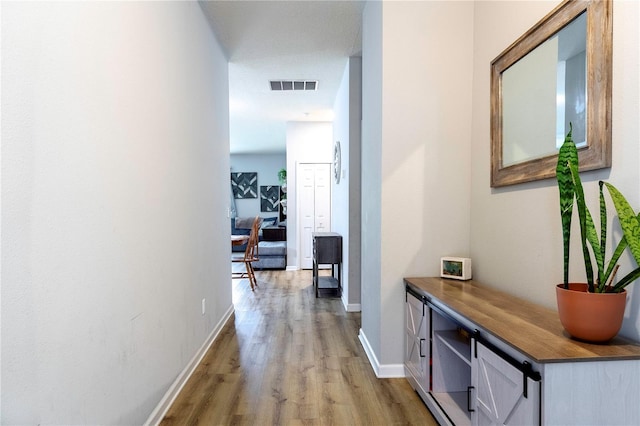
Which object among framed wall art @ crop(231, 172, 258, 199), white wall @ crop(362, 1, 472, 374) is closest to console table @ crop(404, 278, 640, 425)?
white wall @ crop(362, 1, 472, 374)

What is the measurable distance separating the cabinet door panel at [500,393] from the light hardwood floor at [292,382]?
0.56m

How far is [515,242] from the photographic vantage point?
6.26 ft

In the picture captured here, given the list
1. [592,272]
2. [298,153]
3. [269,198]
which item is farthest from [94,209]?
[269,198]

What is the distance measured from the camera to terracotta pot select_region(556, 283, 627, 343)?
1146 millimetres

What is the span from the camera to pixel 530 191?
1.78 meters

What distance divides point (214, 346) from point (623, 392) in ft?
8.85

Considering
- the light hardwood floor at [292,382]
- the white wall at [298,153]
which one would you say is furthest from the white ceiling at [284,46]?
the light hardwood floor at [292,382]

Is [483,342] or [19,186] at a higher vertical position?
[19,186]

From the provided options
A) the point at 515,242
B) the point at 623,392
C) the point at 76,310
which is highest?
the point at 515,242

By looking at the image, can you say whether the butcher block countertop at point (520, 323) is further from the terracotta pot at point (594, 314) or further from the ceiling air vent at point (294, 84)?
the ceiling air vent at point (294, 84)

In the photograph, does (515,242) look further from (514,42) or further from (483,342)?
(514,42)

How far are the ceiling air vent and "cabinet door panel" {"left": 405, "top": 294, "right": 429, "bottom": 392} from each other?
326 centimetres

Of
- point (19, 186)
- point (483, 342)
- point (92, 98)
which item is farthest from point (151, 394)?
point (483, 342)

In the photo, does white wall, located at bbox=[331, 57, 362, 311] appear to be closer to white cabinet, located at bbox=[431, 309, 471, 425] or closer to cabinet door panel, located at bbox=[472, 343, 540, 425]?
white cabinet, located at bbox=[431, 309, 471, 425]
